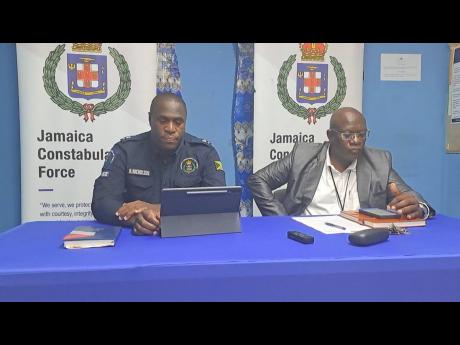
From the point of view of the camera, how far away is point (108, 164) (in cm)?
226

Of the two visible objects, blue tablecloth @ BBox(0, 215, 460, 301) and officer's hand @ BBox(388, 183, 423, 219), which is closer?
blue tablecloth @ BBox(0, 215, 460, 301)

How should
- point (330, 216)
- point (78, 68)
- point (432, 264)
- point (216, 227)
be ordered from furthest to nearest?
point (78, 68), point (330, 216), point (216, 227), point (432, 264)

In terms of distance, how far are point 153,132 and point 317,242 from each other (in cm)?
147

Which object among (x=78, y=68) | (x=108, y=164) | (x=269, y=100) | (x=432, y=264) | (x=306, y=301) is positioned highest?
(x=78, y=68)

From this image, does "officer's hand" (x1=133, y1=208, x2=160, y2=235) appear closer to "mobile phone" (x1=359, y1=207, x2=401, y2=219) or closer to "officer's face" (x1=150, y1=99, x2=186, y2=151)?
"mobile phone" (x1=359, y1=207, x2=401, y2=219)

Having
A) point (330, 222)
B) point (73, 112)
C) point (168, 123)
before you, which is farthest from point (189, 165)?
point (73, 112)

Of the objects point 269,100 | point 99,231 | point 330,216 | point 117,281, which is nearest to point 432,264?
point 330,216

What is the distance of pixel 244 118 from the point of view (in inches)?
136

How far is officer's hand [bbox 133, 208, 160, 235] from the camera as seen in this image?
1.43 m

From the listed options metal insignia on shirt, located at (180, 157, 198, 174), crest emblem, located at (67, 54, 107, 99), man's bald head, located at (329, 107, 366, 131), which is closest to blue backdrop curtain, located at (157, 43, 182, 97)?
crest emblem, located at (67, 54, 107, 99)

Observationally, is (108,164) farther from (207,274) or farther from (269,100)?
(269,100)

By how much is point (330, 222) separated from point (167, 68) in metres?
2.22

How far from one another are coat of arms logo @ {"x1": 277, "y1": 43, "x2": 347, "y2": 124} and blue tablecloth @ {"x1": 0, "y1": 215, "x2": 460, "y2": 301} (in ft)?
7.41

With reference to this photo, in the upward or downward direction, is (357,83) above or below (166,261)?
above
